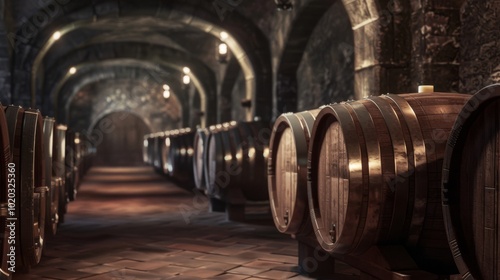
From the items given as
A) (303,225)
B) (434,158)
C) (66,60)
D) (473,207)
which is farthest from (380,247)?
(66,60)

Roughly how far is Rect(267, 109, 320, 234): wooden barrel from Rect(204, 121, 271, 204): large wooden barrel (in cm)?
199

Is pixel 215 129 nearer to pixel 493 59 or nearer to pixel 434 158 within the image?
pixel 493 59

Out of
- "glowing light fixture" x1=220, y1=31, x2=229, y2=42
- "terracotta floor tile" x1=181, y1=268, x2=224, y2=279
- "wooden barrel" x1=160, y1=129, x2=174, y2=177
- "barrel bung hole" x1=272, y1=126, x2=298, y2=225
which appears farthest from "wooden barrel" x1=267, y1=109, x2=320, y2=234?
"wooden barrel" x1=160, y1=129, x2=174, y2=177

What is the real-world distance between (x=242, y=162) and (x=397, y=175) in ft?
12.3

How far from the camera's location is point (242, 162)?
6.28 m

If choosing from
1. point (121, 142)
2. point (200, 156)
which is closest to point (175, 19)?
point (200, 156)

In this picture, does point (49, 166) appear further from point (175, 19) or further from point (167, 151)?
point (167, 151)

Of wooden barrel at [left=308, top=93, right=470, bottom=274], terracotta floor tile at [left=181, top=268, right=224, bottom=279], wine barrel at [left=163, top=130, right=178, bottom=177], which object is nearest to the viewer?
wooden barrel at [left=308, top=93, right=470, bottom=274]

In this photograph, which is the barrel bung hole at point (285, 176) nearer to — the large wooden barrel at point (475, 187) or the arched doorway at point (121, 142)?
the large wooden barrel at point (475, 187)

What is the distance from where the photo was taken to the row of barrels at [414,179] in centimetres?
198

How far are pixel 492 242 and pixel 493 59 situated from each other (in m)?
2.84

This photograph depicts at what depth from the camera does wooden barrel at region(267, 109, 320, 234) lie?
11.9ft

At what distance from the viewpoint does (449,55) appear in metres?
4.89

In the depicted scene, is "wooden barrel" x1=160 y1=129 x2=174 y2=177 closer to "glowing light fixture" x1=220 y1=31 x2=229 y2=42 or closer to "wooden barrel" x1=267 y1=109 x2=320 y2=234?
"glowing light fixture" x1=220 y1=31 x2=229 y2=42
